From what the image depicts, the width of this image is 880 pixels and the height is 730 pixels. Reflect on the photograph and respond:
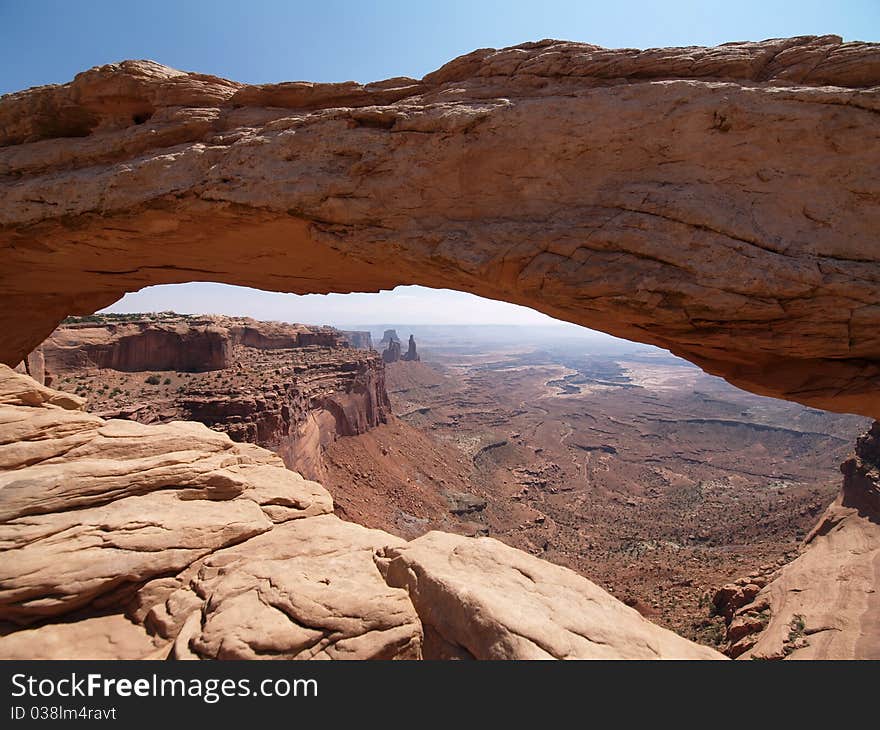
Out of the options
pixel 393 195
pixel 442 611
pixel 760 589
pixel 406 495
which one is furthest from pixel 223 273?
pixel 406 495

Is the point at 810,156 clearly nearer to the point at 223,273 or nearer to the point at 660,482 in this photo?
the point at 223,273

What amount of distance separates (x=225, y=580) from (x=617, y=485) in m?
52.5

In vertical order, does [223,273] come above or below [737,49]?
below

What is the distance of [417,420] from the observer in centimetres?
7319

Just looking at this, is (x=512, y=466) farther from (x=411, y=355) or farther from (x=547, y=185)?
(x=411, y=355)

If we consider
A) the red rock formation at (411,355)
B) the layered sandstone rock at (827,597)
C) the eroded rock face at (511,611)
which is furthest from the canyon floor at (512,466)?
the red rock formation at (411,355)

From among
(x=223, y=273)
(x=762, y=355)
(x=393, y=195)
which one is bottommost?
(x=762, y=355)

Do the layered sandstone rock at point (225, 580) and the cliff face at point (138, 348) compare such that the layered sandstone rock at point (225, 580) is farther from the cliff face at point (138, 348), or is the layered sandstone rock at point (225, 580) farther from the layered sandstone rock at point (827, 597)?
the cliff face at point (138, 348)

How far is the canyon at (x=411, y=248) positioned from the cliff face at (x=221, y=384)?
54.1 feet

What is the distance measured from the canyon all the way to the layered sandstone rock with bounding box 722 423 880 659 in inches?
341

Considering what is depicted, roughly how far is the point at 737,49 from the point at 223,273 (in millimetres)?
11194

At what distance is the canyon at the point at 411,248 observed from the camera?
15.0 feet

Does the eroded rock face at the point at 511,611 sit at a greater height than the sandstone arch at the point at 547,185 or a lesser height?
lesser

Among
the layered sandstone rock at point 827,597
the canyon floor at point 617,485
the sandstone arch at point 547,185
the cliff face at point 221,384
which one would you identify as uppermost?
the sandstone arch at point 547,185
